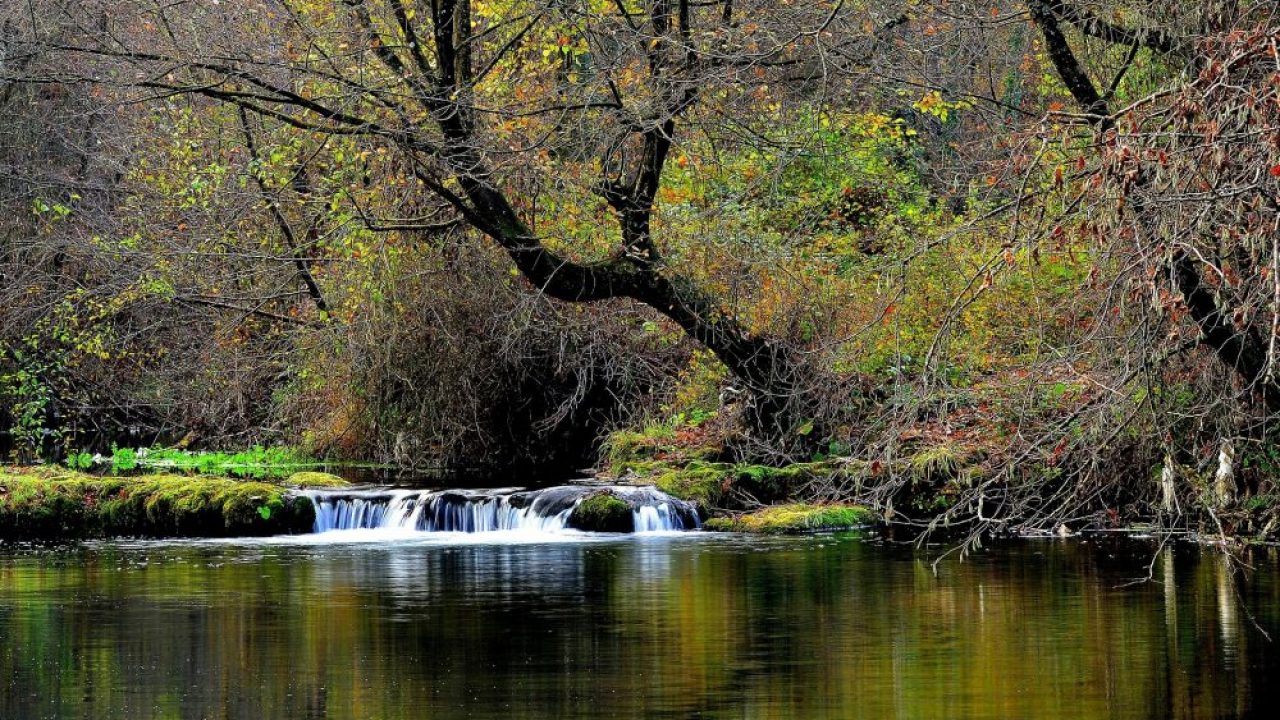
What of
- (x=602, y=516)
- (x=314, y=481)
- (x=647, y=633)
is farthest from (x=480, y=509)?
(x=647, y=633)

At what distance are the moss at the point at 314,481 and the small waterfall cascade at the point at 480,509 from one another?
107cm

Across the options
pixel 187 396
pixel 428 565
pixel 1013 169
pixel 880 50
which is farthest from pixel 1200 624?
pixel 187 396

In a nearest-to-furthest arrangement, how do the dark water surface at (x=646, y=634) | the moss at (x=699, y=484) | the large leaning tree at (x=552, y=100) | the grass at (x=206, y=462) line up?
1. the dark water surface at (x=646, y=634)
2. the large leaning tree at (x=552, y=100)
3. the moss at (x=699, y=484)
4. the grass at (x=206, y=462)

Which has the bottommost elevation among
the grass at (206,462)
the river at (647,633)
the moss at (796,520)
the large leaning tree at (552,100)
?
the river at (647,633)

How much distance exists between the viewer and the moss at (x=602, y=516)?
2072cm

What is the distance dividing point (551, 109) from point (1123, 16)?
6.15 m

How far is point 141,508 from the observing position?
20.8 m

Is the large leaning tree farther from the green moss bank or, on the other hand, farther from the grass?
the grass

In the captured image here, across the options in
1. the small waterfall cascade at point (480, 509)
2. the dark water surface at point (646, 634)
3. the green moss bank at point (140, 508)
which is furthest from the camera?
the small waterfall cascade at point (480, 509)

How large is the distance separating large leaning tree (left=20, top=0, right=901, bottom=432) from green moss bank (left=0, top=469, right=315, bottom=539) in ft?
13.0

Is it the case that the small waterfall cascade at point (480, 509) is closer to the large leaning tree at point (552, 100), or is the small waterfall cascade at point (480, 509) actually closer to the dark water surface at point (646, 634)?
the large leaning tree at point (552, 100)

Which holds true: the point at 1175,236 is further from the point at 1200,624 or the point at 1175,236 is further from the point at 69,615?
the point at 69,615

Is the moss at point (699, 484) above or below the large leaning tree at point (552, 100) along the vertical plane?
below

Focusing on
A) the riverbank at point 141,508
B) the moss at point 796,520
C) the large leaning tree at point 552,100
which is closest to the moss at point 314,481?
the riverbank at point 141,508
